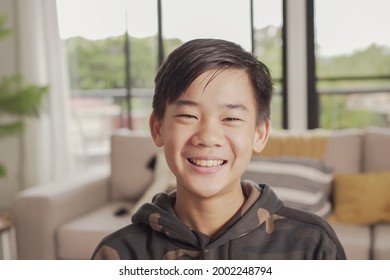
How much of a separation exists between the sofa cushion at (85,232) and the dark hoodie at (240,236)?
2.87ft

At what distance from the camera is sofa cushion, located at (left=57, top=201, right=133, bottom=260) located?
5.20 ft

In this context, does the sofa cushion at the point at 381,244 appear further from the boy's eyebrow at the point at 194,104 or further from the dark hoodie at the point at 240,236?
the boy's eyebrow at the point at 194,104

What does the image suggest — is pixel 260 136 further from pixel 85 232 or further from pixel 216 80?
pixel 85 232

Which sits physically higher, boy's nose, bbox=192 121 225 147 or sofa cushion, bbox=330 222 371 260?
boy's nose, bbox=192 121 225 147

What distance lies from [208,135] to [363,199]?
1.08 m

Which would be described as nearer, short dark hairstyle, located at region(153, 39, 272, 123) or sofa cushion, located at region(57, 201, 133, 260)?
short dark hairstyle, located at region(153, 39, 272, 123)

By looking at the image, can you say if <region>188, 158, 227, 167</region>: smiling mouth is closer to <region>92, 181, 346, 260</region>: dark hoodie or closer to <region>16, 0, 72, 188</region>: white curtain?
<region>92, 181, 346, 260</region>: dark hoodie

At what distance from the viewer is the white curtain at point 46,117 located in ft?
5.73

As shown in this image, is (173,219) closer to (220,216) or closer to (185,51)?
(220,216)

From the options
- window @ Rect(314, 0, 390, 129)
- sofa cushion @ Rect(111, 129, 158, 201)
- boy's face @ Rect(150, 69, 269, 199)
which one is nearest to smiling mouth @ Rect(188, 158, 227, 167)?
boy's face @ Rect(150, 69, 269, 199)

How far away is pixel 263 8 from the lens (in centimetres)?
102

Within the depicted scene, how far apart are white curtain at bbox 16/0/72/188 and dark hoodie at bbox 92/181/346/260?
1.02m

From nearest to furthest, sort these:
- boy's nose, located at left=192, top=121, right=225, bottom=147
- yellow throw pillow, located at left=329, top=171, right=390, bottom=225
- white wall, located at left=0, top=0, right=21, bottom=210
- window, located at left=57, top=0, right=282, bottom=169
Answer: boy's nose, located at left=192, top=121, right=225, bottom=147 → window, located at left=57, top=0, right=282, bottom=169 → yellow throw pillow, located at left=329, top=171, right=390, bottom=225 → white wall, located at left=0, top=0, right=21, bottom=210

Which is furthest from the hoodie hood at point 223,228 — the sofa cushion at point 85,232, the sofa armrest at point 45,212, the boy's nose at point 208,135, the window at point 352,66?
the sofa armrest at point 45,212
